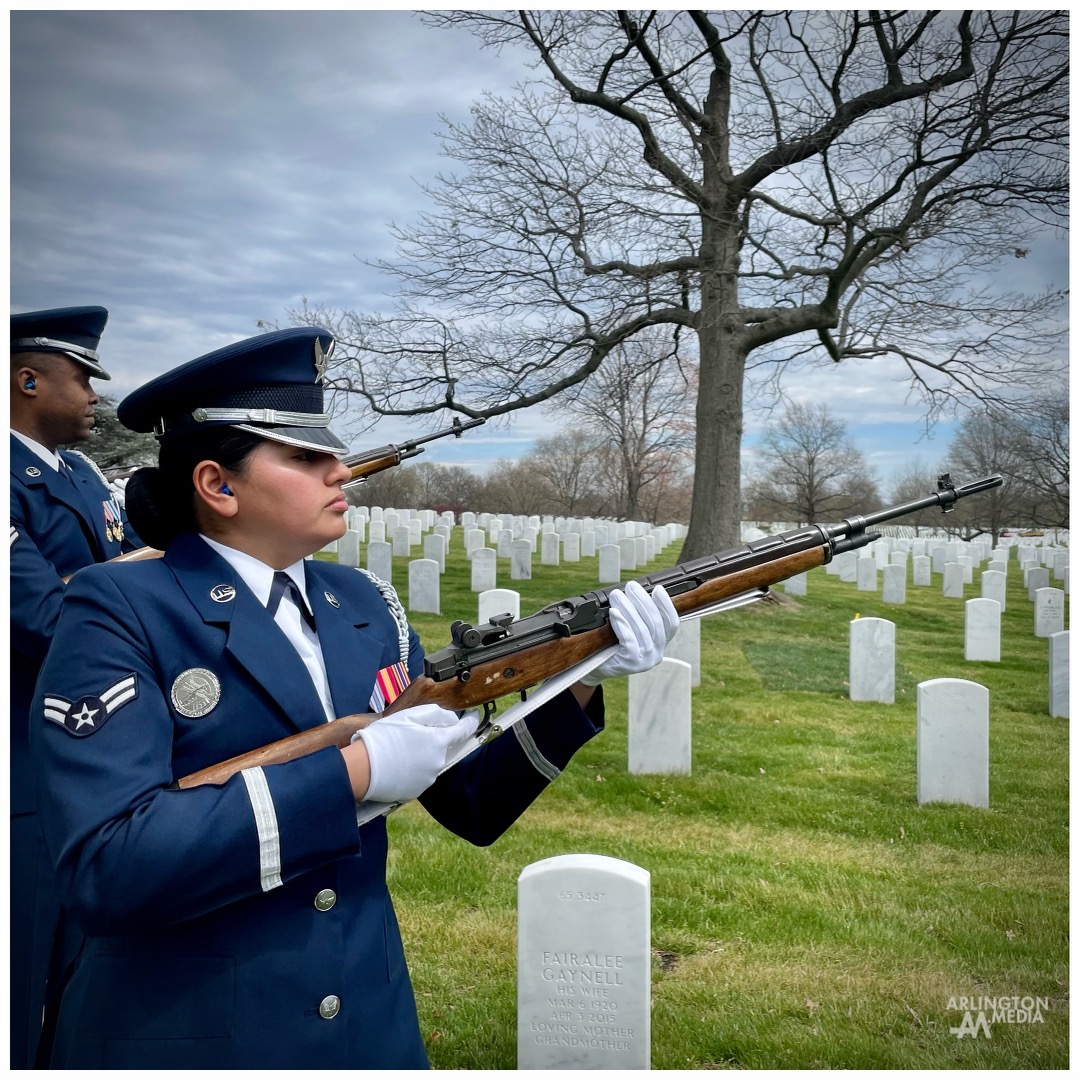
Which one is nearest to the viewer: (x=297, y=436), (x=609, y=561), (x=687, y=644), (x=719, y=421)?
(x=297, y=436)

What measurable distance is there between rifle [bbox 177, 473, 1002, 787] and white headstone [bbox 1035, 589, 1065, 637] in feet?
33.6

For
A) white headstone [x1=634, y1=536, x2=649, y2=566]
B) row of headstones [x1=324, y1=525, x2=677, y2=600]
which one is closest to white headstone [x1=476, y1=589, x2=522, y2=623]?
row of headstones [x1=324, y1=525, x2=677, y2=600]

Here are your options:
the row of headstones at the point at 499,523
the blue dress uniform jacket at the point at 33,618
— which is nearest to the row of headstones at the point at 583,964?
the blue dress uniform jacket at the point at 33,618

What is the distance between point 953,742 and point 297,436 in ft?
16.6

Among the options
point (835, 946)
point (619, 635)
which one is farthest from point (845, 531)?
point (835, 946)

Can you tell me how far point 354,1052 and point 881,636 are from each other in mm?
7139

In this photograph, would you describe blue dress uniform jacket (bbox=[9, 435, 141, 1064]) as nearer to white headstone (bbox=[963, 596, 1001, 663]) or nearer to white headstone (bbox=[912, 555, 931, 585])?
white headstone (bbox=[963, 596, 1001, 663])

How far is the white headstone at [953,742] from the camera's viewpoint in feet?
17.4

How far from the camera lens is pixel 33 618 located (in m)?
2.34

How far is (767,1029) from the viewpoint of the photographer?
3084mm

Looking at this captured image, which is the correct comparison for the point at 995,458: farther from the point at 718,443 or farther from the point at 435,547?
the point at 435,547

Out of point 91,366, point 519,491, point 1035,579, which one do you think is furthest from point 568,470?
point 91,366

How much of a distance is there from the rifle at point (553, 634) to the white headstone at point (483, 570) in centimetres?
965

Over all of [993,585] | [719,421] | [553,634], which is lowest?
[993,585]
